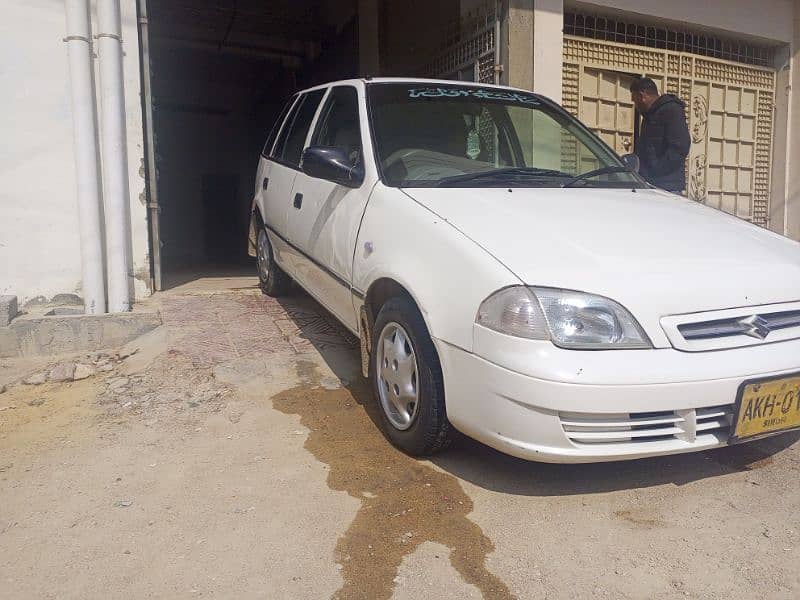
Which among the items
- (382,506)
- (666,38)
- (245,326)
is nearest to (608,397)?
(382,506)

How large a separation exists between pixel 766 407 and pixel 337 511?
1600mm

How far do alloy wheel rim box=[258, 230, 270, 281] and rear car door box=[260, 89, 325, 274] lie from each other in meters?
0.20

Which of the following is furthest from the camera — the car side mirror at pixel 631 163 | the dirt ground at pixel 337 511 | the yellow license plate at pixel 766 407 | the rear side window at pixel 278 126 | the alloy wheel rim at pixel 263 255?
the alloy wheel rim at pixel 263 255

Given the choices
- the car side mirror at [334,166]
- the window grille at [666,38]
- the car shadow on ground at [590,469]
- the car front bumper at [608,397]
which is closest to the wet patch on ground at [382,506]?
the car shadow on ground at [590,469]

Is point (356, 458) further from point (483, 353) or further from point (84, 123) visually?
point (84, 123)

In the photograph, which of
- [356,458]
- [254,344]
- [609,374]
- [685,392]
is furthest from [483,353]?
[254,344]

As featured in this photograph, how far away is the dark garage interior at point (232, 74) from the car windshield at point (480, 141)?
2.60 m

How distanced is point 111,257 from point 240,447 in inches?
100

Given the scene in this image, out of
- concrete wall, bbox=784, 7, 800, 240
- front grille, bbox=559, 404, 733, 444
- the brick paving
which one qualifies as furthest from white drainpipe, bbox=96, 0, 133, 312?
concrete wall, bbox=784, 7, 800, 240

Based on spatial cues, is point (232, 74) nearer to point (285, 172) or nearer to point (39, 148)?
point (39, 148)

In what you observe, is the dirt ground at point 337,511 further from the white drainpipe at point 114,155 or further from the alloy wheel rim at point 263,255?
the alloy wheel rim at point 263,255

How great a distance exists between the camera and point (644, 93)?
5551mm

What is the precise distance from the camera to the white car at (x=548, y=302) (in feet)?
7.70

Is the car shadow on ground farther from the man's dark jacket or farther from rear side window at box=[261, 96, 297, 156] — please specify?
rear side window at box=[261, 96, 297, 156]
